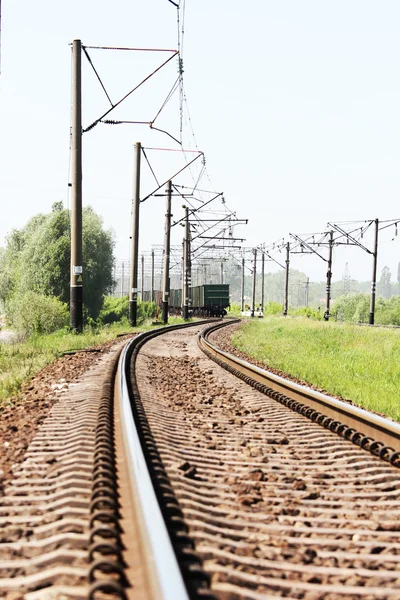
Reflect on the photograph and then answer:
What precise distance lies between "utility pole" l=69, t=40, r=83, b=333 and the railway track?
12553mm

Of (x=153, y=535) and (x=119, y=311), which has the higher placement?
(x=153, y=535)

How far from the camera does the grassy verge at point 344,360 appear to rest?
32.0 ft

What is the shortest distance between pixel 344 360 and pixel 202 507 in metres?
12.1

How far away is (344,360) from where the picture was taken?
15211 mm

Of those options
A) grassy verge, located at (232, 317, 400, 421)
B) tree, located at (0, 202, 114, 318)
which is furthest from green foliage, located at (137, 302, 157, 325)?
grassy verge, located at (232, 317, 400, 421)

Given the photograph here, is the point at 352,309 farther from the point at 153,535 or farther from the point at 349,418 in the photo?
the point at 153,535

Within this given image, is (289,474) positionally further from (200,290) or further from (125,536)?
(200,290)

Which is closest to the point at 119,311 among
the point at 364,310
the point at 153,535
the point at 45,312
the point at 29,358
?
the point at 45,312

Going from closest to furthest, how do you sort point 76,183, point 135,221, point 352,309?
point 76,183 → point 135,221 → point 352,309

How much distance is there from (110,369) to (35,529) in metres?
7.06

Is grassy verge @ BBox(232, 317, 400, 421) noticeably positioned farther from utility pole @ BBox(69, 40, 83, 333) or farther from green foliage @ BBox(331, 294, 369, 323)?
green foliage @ BBox(331, 294, 369, 323)

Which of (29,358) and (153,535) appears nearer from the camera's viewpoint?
(153,535)

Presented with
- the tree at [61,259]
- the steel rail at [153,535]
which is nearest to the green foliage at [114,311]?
the tree at [61,259]

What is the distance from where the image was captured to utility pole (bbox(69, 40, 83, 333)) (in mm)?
19078
